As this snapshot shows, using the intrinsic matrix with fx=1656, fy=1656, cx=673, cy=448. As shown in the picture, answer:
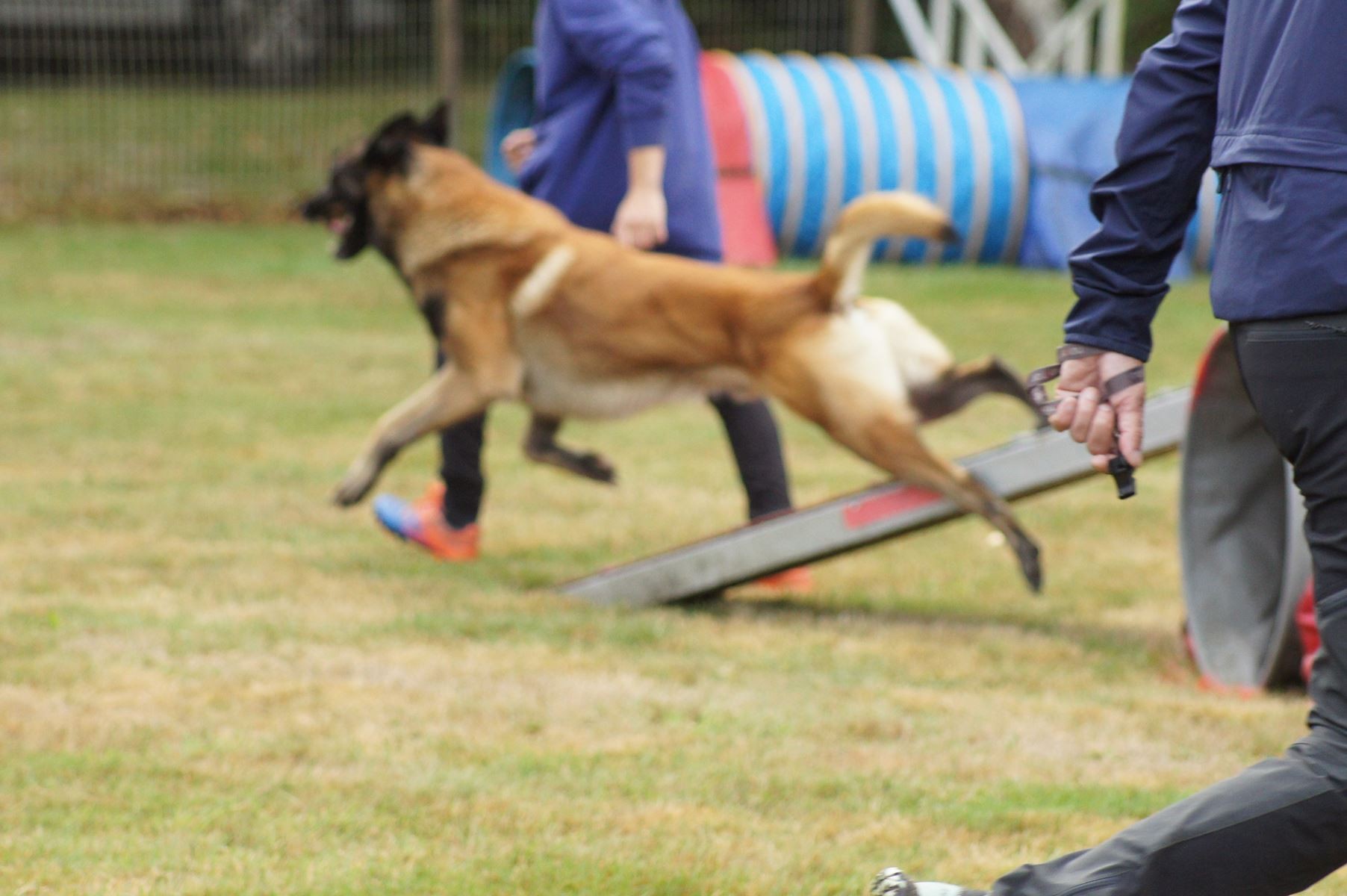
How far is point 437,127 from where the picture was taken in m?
4.87

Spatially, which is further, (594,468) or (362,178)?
(594,468)

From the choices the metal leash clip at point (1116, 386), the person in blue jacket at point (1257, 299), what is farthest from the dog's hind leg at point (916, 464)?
the person in blue jacket at point (1257, 299)

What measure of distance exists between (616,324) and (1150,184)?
8.47 ft

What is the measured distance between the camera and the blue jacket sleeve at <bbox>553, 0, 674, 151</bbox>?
13.8 feet

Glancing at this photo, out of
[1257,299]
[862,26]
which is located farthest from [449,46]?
[1257,299]

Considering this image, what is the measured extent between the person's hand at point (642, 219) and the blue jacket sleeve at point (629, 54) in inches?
5.2

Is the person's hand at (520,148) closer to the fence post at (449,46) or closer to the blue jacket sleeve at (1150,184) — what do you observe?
the blue jacket sleeve at (1150,184)

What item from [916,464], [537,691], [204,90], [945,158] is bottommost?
[204,90]

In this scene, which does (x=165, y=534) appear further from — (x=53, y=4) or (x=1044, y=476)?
(x=53, y=4)

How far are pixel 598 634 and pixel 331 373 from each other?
4.38m

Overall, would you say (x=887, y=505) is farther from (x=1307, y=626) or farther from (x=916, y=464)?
(x=1307, y=626)

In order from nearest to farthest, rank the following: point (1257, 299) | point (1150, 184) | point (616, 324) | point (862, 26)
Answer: point (1257, 299) → point (1150, 184) → point (616, 324) → point (862, 26)

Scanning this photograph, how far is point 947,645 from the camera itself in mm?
3889

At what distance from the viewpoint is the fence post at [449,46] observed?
499 inches
